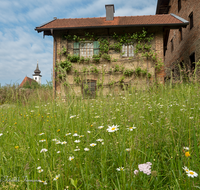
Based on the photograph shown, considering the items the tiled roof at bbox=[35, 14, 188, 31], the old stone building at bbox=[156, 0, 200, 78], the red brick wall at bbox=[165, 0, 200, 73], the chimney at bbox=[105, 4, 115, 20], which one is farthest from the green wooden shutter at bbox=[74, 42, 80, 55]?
the red brick wall at bbox=[165, 0, 200, 73]

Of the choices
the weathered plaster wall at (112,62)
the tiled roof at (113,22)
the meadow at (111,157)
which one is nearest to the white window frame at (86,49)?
the weathered plaster wall at (112,62)

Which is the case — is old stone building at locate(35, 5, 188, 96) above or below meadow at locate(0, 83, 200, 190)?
above

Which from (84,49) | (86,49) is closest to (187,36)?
(86,49)

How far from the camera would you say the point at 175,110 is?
9.02 ft

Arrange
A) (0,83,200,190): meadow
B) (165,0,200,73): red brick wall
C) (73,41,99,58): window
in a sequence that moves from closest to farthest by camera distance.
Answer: (0,83,200,190): meadow, (165,0,200,73): red brick wall, (73,41,99,58): window

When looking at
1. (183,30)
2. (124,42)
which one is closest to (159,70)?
(124,42)

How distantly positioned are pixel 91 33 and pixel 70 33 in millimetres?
1651

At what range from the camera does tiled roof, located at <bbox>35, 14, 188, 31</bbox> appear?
11.2 metres

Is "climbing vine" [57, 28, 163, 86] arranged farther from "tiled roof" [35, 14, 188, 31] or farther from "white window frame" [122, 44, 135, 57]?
"tiled roof" [35, 14, 188, 31]

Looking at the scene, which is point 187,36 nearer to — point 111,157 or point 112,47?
point 112,47

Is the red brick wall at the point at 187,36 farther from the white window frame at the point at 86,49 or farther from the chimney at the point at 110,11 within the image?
the white window frame at the point at 86,49

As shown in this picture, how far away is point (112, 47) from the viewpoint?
38.1ft

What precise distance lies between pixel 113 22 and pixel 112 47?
2.09 metres

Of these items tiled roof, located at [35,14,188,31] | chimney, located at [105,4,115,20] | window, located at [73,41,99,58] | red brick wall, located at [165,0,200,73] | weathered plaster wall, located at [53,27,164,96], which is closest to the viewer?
tiled roof, located at [35,14,188,31]
